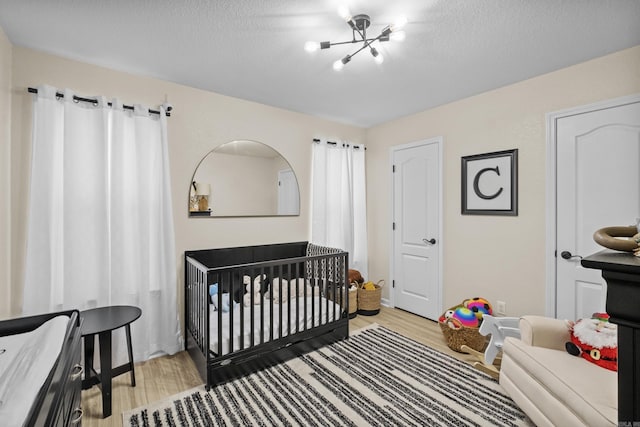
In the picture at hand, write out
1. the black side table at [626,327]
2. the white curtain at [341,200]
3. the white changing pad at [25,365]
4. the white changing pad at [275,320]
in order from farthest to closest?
the white curtain at [341,200] < the white changing pad at [275,320] < the white changing pad at [25,365] < the black side table at [626,327]

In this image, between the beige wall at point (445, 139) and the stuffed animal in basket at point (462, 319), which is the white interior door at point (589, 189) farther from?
the stuffed animal in basket at point (462, 319)

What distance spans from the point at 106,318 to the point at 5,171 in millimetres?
1195

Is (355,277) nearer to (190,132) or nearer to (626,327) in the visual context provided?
(190,132)

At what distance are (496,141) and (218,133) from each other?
2.72m

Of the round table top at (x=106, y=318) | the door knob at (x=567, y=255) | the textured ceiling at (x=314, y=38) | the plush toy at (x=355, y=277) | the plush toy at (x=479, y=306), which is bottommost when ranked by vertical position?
the plush toy at (x=479, y=306)

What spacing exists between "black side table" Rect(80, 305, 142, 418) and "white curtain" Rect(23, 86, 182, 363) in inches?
9.9

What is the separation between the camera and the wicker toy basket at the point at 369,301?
3.65 meters

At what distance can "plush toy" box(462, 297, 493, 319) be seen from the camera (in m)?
2.83

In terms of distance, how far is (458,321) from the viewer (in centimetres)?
273

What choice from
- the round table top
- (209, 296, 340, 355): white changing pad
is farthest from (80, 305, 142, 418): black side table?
(209, 296, 340, 355): white changing pad

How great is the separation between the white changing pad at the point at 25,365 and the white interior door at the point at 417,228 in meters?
3.24

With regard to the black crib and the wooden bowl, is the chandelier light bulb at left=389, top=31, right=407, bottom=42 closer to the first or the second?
the wooden bowl

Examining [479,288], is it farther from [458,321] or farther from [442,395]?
[442,395]

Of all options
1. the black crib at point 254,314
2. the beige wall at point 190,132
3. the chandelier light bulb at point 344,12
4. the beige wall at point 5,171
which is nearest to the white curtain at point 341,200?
the beige wall at point 190,132
